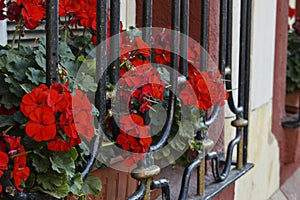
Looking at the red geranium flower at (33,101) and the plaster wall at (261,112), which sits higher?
the red geranium flower at (33,101)

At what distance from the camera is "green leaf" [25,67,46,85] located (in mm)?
1377

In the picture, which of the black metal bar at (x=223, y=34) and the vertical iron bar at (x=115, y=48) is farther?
the black metal bar at (x=223, y=34)

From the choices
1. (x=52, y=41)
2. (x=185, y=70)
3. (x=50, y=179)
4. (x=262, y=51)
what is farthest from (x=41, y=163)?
(x=262, y=51)

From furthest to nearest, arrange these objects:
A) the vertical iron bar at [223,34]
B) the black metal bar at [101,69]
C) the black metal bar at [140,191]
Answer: the vertical iron bar at [223,34]
the black metal bar at [140,191]
the black metal bar at [101,69]

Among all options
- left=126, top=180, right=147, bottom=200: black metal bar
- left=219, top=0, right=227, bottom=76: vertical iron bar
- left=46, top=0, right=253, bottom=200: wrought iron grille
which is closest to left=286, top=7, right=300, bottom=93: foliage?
left=46, top=0, right=253, bottom=200: wrought iron grille

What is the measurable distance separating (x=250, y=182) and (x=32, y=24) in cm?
157

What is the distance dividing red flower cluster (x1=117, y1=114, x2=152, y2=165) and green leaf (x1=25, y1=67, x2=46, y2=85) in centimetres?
25

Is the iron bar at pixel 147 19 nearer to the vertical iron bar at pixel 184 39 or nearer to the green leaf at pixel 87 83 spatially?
the vertical iron bar at pixel 184 39

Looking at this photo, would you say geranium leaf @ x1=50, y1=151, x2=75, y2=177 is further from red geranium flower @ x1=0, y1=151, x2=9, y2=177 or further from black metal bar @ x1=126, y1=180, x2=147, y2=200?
black metal bar @ x1=126, y1=180, x2=147, y2=200

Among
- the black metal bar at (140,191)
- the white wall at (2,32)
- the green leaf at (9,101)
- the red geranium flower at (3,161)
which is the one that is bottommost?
the black metal bar at (140,191)

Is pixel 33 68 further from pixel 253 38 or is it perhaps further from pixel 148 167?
pixel 253 38

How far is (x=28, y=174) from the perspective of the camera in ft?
4.12

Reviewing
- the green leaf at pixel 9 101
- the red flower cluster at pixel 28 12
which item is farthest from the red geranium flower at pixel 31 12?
the green leaf at pixel 9 101

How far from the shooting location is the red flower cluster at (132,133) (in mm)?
1570
